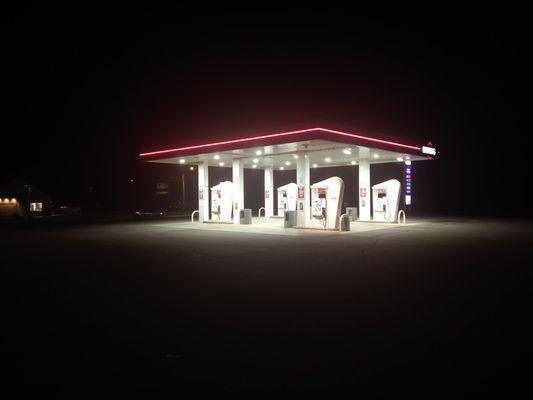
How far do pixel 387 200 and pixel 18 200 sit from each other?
1492 inches

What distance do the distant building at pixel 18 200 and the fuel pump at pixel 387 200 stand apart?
34.6 m

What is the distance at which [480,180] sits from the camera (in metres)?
41.6

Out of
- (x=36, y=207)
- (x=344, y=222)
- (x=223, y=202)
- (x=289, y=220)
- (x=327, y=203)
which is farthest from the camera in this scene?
(x=36, y=207)

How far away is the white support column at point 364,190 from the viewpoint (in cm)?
2488

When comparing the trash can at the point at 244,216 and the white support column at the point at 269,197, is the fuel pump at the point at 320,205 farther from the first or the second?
the white support column at the point at 269,197

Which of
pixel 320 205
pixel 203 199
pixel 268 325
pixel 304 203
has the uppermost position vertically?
pixel 203 199

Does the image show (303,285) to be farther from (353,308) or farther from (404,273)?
(404,273)

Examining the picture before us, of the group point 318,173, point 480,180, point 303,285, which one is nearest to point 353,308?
point 303,285

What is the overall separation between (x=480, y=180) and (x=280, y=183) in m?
19.8

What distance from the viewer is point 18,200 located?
4334cm

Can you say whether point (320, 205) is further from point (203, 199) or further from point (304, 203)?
point (203, 199)

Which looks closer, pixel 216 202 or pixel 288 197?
pixel 216 202

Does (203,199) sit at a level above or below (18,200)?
below

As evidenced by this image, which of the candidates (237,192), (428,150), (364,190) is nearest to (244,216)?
(237,192)
